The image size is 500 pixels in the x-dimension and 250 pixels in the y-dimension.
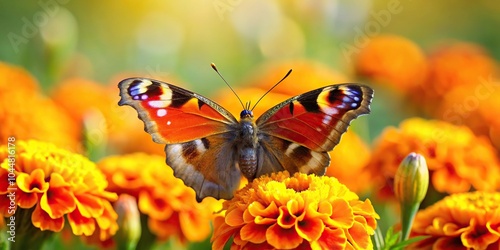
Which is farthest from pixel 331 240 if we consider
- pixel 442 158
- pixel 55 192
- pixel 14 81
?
pixel 14 81

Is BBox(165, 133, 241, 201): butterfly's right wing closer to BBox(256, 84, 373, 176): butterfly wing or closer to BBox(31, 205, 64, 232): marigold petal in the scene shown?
BBox(256, 84, 373, 176): butterfly wing

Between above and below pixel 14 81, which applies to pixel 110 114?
below

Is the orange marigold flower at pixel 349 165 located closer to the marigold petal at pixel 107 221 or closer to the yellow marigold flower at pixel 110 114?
the yellow marigold flower at pixel 110 114

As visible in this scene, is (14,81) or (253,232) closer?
(253,232)

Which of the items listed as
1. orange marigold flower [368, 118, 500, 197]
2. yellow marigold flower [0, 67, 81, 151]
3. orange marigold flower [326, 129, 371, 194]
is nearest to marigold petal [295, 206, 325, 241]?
orange marigold flower [368, 118, 500, 197]

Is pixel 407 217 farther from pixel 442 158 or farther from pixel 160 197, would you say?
pixel 160 197

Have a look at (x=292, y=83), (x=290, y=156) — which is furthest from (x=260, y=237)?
(x=292, y=83)
